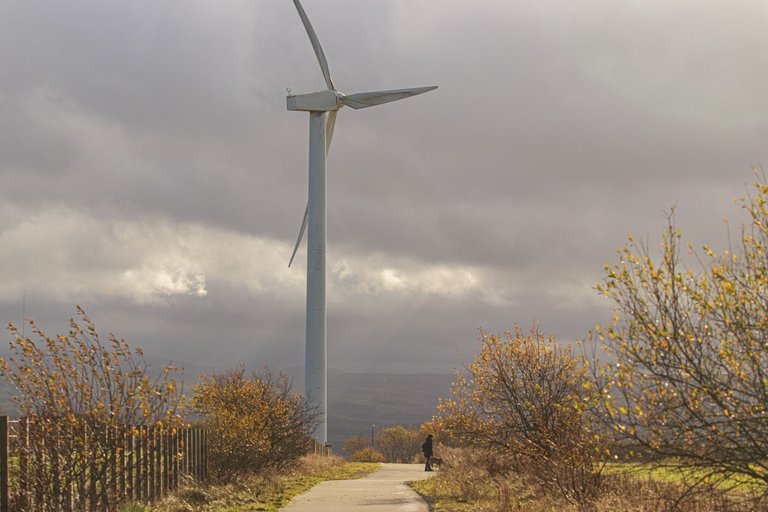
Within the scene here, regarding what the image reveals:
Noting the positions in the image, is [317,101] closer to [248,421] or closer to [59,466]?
[248,421]

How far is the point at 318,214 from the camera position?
47750mm

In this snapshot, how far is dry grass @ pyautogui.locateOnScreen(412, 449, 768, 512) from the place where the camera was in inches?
461

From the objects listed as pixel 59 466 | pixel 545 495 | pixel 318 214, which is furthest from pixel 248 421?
pixel 318 214

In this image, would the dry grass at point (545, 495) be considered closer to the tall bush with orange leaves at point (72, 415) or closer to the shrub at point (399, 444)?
the tall bush with orange leaves at point (72, 415)

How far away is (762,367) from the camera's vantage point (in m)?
9.98

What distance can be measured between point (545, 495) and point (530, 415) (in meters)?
2.31

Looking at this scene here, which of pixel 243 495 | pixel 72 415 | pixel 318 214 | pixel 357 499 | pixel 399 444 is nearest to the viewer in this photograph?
pixel 72 415

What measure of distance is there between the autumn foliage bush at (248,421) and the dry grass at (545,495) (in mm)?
4505

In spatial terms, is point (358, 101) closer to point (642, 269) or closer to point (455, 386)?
point (455, 386)

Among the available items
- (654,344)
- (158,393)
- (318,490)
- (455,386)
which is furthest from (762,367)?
(318,490)

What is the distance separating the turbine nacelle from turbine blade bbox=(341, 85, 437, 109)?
460 millimetres

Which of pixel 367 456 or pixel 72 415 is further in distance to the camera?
pixel 367 456

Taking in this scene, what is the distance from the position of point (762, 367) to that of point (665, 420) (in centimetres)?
123

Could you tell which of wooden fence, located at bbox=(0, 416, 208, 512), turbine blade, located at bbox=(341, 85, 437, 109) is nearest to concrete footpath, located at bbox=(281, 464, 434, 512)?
wooden fence, located at bbox=(0, 416, 208, 512)
